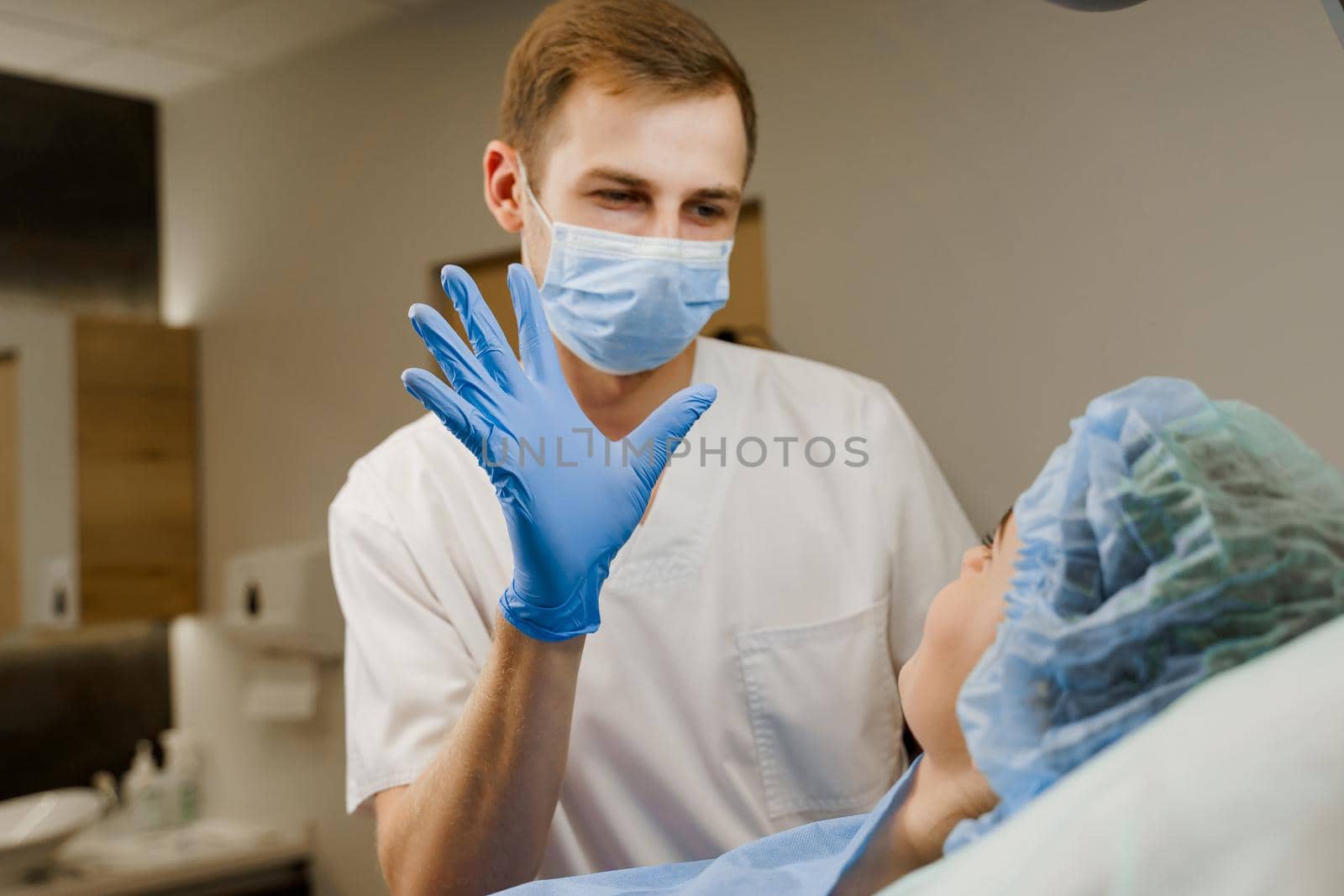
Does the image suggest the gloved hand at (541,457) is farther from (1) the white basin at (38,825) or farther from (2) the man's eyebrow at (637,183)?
(1) the white basin at (38,825)

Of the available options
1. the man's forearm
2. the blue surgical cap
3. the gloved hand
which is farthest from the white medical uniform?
the blue surgical cap

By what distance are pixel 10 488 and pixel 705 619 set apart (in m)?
2.57

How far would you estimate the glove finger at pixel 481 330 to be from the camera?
0.92m

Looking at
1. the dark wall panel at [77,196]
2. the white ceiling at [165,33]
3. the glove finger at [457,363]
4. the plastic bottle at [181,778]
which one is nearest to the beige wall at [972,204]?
the white ceiling at [165,33]

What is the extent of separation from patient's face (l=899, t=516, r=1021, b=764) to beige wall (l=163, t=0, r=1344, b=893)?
81 cm

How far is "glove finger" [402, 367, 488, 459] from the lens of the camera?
2.84 feet

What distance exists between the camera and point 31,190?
10.7 feet

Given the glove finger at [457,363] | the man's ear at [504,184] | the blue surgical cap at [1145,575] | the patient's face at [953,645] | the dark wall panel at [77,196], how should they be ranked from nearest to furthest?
1. the blue surgical cap at [1145,575]
2. the patient's face at [953,645]
3. the glove finger at [457,363]
4. the man's ear at [504,184]
5. the dark wall panel at [77,196]

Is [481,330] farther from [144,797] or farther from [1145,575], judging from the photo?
[144,797]

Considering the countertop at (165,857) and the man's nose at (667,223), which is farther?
the countertop at (165,857)

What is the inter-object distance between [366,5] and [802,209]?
1.34m

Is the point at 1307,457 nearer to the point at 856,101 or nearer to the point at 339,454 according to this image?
the point at 856,101

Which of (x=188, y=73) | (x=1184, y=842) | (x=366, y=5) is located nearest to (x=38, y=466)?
(x=188, y=73)

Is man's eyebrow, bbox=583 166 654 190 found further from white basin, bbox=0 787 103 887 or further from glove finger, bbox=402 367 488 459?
white basin, bbox=0 787 103 887
